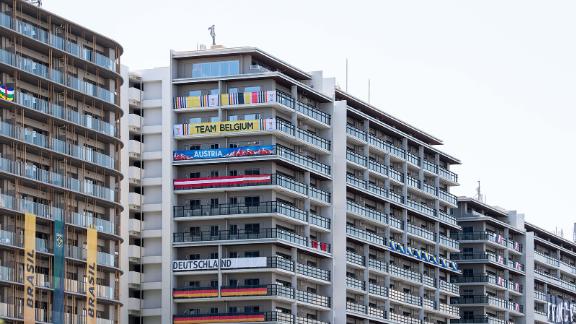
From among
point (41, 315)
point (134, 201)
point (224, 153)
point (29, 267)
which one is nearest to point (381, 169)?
point (224, 153)

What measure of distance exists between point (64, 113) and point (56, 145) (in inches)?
122

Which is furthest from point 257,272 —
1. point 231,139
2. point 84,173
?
point 84,173

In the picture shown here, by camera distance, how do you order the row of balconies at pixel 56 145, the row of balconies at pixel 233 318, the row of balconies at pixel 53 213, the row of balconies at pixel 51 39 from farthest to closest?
the row of balconies at pixel 233 318, the row of balconies at pixel 51 39, the row of balconies at pixel 56 145, the row of balconies at pixel 53 213

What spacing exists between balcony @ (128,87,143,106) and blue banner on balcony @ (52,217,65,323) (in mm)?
29328

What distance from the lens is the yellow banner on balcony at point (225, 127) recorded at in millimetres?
167125

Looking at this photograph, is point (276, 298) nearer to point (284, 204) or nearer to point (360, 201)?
point (284, 204)

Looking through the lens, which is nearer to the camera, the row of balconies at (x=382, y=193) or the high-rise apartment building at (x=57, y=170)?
the high-rise apartment building at (x=57, y=170)

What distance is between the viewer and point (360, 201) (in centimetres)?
18588

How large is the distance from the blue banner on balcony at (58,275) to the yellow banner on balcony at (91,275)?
12.8 ft

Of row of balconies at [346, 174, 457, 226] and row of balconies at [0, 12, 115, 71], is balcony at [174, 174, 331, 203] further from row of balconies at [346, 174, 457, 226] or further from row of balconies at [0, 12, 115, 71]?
row of balconies at [0, 12, 115, 71]

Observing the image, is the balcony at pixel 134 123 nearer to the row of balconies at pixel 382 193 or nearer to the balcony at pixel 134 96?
the balcony at pixel 134 96

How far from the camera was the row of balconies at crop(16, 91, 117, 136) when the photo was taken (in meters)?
140

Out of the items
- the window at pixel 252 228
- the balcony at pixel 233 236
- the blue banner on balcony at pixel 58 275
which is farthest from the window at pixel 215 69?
the blue banner on balcony at pixel 58 275

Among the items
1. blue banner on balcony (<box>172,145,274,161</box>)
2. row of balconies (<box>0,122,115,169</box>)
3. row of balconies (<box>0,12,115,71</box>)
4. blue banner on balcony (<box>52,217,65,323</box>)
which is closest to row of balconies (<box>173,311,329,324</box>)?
blue banner on balcony (<box>172,145,274,161</box>)
